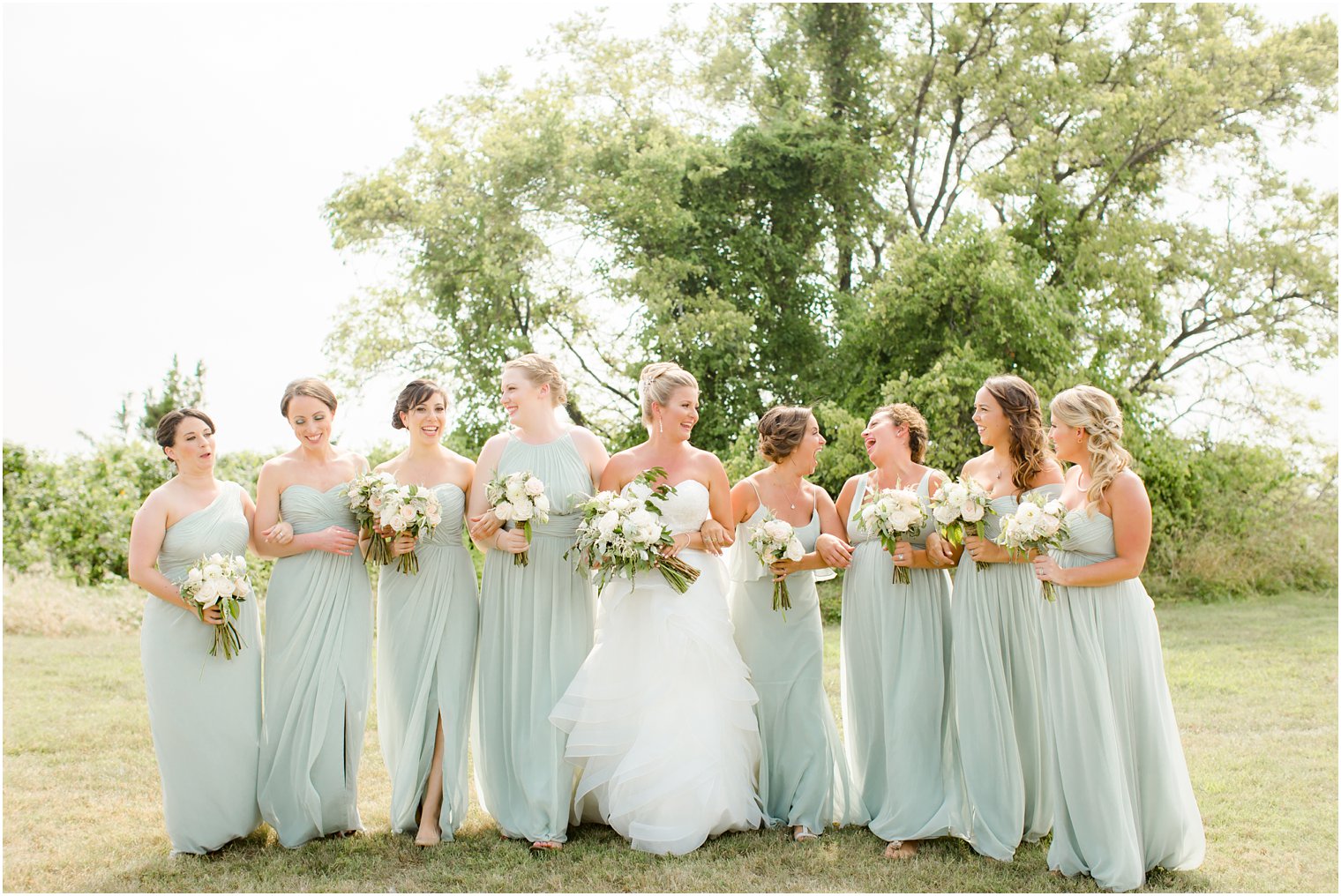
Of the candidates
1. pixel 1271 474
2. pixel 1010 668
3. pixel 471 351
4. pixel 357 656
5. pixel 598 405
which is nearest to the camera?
pixel 1010 668

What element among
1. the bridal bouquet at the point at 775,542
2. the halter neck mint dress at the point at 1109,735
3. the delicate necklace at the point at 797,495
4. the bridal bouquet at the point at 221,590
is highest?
the delicate necklace at the point at 797,495

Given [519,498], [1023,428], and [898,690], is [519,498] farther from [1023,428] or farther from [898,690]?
[1023,428]

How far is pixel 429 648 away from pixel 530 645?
59cm

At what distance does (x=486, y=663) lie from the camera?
6258 mm

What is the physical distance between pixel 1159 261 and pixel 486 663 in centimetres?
1870

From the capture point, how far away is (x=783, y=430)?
20.6 feet

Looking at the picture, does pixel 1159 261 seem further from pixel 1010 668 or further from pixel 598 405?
pixel 1010 668

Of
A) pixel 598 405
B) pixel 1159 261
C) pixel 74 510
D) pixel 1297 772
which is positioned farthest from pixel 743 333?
pixel 1297 772

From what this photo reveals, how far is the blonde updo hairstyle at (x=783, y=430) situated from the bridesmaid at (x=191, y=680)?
309 cm

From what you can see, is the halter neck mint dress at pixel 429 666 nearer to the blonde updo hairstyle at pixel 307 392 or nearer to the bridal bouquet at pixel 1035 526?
the blonde updo hairstyle at pixel 307 392

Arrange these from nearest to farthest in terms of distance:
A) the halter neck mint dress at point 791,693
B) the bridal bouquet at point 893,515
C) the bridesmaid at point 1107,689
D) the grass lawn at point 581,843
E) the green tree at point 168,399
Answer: the bridesmaid at point 1107,689, the grass lawn at point 581,843, the bridal bouquet at point 893,515, the halter neck mint dress at point 791,693, the green tree at point 168,399

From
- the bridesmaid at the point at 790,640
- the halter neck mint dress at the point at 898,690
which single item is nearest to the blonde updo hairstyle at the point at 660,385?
the bridesmaid at the point at 790,640

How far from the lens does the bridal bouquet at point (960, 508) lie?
18.2 feet

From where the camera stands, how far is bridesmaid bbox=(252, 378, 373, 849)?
6055mm
